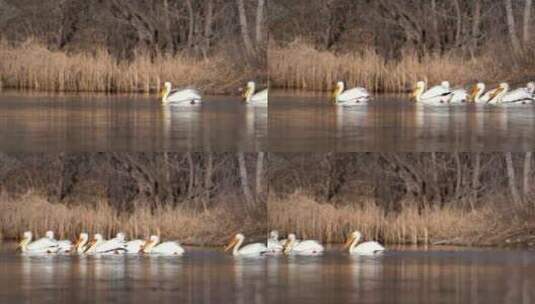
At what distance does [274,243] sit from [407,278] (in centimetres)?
192

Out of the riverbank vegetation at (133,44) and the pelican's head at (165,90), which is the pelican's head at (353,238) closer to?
the riverbank vegetation at (133,44)

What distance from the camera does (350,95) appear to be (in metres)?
15.8

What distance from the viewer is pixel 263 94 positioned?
16.0 m

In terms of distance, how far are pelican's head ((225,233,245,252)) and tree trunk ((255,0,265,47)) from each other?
1635 millimetres

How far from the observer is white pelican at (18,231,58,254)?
15992 mm

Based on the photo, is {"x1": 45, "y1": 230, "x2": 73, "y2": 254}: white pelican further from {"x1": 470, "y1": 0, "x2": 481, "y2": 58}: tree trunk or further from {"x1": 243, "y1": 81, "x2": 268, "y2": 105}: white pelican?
{"x1": 470, "y1": 0, "x2": 481, "y2": 58}: tree trunk

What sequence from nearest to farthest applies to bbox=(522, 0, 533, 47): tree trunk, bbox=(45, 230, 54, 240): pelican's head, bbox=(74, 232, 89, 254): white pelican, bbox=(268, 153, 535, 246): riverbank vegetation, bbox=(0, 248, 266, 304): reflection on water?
bbox=(0, 248, 266, 304): reflection on water < bbox=(522, 0, 533, 47): tree trunk < bbox=(74, 232, 89, 254): white pelican < bbox=(45, 230, 54, 240): pelican's head < bbox=(268, 153, 535, 246): riverbank vegetation

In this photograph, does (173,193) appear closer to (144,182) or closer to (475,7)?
(144,182)

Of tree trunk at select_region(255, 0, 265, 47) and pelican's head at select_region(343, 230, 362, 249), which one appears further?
pelican's head at select_region(343, 230, 362, 249)

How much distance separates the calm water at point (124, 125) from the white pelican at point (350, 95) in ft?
2.15

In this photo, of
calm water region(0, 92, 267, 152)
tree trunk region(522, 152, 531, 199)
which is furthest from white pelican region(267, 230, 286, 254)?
tree trunk region(522, 152, 531, 199)

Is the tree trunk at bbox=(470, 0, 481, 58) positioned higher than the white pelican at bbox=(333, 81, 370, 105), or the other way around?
the tree trunk at bbox=(470, 0, 481, 58)

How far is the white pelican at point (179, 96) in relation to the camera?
1596 cm

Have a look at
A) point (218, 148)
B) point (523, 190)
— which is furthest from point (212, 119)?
point (523, 190)
